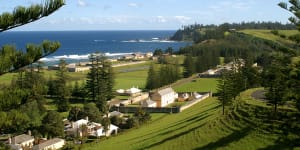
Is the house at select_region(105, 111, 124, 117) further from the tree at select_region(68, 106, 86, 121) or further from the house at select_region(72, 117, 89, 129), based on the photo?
the house at select_region(72, 117, 89, 129)

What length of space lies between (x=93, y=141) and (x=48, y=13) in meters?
23.3

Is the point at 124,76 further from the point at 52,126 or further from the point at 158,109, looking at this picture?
the point at 52,126

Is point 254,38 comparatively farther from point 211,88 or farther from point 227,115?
point 227,115

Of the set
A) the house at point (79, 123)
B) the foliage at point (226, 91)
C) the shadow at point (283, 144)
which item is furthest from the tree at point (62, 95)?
the shadow at point (283, 144)

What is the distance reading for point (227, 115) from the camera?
85.7 ft

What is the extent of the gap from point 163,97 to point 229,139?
25.3 meters

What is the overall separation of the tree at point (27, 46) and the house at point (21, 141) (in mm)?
21850

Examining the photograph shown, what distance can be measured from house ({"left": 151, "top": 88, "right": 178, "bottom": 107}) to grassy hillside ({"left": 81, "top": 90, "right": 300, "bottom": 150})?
1640 cm

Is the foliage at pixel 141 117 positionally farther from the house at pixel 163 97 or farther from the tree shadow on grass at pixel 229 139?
the tree shadow on grass at pixel 229 139

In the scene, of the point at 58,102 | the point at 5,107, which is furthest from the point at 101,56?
the point at 5,107

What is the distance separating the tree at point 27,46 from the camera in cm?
913

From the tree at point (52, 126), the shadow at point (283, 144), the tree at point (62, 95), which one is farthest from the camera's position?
the tree at point (62, 95)

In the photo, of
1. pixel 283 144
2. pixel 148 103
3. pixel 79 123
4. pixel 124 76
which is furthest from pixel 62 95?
pixel 124 76

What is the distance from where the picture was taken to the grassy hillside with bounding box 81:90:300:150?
2139 cm
